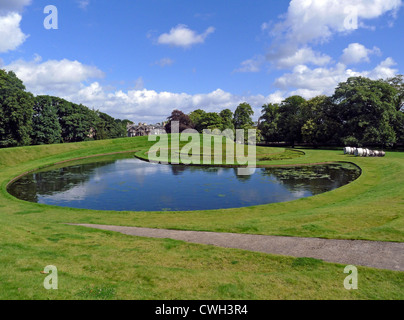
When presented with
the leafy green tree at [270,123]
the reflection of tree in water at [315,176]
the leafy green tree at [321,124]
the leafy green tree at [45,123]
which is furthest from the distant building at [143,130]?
the reflection of tree in water at [315,176]

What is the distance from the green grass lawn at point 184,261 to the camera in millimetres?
6695

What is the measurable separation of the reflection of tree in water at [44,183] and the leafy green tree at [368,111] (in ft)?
205

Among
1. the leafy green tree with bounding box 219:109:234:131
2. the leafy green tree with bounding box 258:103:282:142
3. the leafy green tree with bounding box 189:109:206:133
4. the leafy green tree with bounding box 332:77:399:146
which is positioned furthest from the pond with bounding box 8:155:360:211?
the leafy green tree with bounding box 189:109:206:133

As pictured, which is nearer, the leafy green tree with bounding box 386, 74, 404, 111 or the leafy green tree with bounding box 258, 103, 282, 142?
the leafy green tree with bounding box 386, 74, 404, 111

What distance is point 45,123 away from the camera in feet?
253

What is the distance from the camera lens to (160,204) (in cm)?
2092

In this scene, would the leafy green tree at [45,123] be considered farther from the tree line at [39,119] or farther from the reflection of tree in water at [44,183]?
the reflection of tree in water at [44,183]

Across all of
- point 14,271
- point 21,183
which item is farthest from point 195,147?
point 14,271

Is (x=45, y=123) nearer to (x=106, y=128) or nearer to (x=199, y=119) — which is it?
(x=106, y=128)

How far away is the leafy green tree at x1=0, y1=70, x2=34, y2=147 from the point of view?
185ft

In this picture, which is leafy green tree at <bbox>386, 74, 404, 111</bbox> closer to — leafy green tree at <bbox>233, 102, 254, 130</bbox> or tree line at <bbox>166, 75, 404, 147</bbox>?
tree line at <bbox>166, 75, 404, 147</bbox>

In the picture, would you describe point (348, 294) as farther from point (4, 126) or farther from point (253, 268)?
point (4, 126)

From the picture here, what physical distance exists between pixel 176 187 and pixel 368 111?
6112 cm

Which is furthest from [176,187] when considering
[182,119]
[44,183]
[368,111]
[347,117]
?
[182,119]
